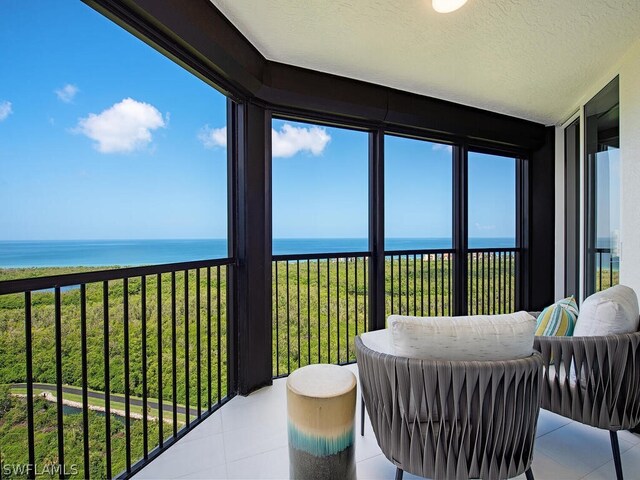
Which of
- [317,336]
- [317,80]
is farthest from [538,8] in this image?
[317,336]

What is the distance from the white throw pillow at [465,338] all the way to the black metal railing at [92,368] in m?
1.33

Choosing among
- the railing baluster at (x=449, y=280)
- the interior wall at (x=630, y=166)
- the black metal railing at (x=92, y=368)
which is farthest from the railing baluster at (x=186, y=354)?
the interior wall at (x=630, y=166)

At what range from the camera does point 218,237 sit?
2531mm

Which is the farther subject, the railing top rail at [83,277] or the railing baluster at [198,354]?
the railing baluster at [198,354]

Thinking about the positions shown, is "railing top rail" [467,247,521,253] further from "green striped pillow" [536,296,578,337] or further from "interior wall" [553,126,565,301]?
"green striped pillow" [536,296,578,337]

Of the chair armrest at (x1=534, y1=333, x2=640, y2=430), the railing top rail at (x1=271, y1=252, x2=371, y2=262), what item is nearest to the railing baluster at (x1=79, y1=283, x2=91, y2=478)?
the railing top rail at (x1=271, y1=252, x2=371, y2=262)

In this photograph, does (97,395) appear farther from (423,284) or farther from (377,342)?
(423,284)

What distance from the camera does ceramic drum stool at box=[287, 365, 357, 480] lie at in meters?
1.28

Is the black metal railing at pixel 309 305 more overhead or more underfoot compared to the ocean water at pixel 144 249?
more underfoot

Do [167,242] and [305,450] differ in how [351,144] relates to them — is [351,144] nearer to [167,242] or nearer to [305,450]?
[167,242]

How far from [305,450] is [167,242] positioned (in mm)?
1792

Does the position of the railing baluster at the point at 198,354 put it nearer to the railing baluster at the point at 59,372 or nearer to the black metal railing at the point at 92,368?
the black metal railing at the point at 92,368

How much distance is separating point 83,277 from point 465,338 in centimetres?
157

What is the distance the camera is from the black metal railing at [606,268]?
2.69 m
